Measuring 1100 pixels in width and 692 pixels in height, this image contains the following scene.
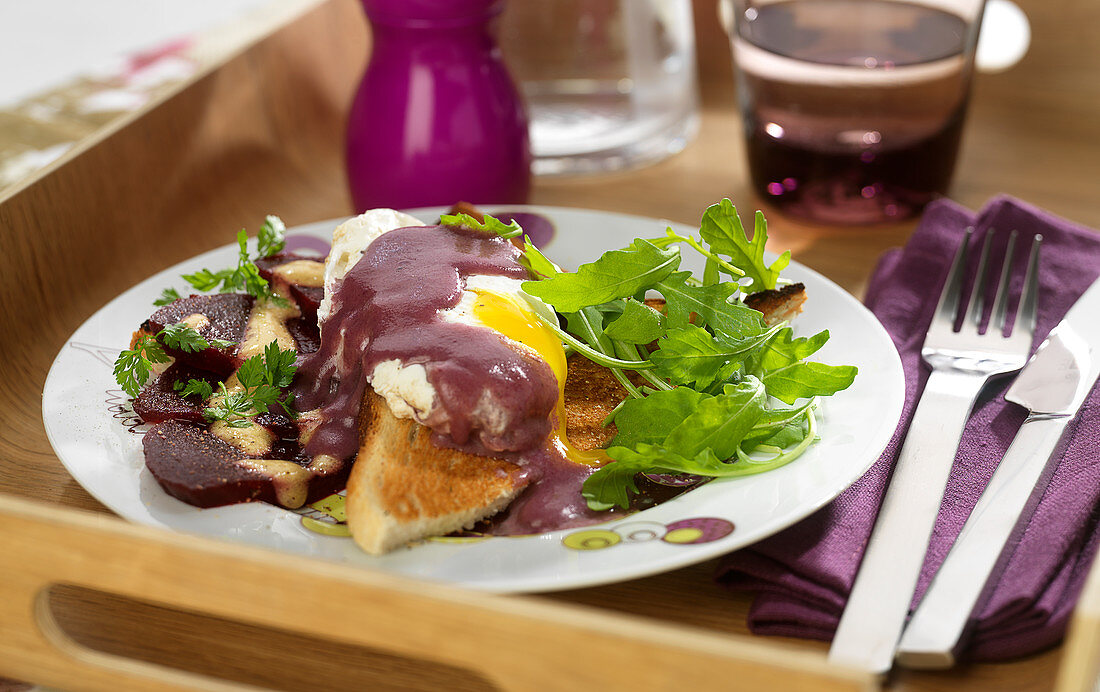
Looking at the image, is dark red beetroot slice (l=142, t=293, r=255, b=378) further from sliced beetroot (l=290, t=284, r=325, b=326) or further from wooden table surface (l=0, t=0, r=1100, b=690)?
wooden table surface (l=0, t=0, r=1100, b=690)

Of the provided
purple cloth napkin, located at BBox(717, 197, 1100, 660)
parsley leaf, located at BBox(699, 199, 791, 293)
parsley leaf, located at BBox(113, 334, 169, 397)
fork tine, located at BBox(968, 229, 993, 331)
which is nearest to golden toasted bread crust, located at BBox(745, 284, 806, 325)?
parsley leaf, located at BBox(699, 199, 791, 293)

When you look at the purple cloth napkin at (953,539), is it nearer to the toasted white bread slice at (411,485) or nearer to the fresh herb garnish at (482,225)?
the toasted white bread slice at (411,485)

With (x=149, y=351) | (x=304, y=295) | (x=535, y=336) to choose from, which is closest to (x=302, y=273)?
(x=304, y=295)

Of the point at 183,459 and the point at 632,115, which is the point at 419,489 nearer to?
the point at 183,459

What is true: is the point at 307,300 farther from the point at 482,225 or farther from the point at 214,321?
the point at 482,225

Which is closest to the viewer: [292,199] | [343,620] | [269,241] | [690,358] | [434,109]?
[343,620]

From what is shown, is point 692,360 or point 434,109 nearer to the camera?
point 692,360

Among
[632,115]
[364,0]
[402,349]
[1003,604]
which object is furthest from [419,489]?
[632,115]
